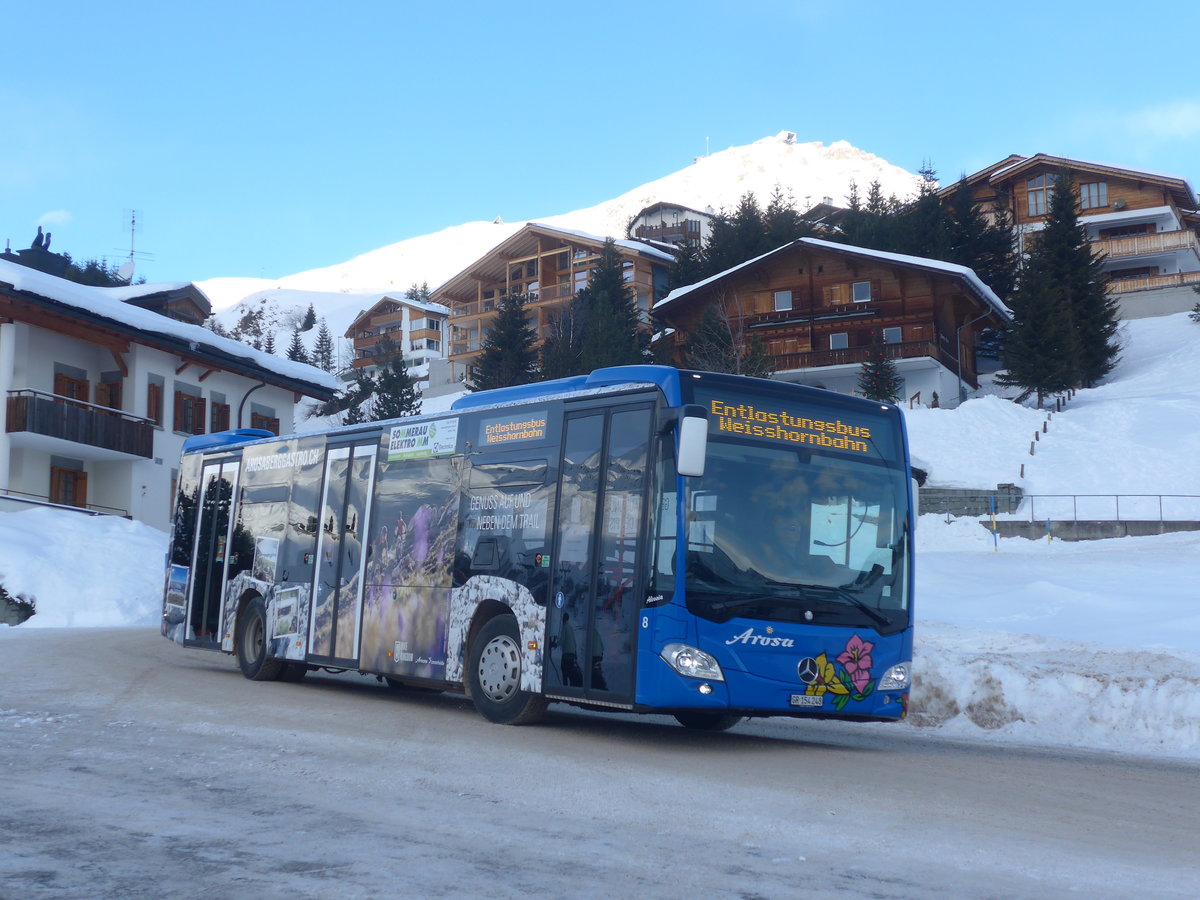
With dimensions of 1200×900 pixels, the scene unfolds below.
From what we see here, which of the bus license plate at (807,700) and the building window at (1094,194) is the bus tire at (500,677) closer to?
the bus license plate at (807,700)

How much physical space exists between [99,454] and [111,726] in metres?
31.7

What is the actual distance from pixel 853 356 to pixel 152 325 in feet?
106

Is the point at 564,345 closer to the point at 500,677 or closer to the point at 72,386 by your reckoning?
the point at 72,386

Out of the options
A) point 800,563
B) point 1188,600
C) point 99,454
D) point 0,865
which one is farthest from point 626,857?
point 99,454

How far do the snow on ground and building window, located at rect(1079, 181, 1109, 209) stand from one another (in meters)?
17.2

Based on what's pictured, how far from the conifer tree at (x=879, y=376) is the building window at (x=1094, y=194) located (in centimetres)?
3033

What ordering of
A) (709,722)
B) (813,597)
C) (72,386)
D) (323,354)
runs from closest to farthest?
1. (813,597)
2. (709,722)
3. (72,386)
4. (323,354)

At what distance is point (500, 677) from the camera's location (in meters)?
11.4

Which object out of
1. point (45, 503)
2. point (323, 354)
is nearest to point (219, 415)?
point (45, 503)

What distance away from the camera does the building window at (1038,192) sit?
78.4 metres

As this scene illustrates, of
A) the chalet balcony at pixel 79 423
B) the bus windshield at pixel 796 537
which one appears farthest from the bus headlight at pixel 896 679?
the chalet balcony at pixel 79 423

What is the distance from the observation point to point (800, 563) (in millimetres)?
10234

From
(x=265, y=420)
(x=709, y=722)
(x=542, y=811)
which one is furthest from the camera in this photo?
(x=265, y=420)

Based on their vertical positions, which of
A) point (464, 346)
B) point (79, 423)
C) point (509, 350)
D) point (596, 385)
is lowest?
point (596, 385)
